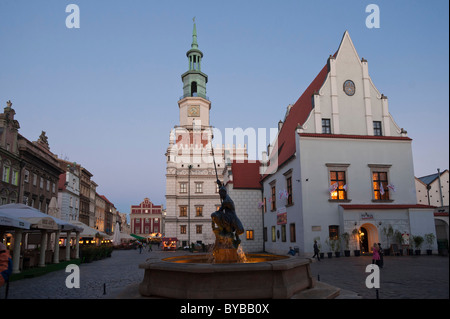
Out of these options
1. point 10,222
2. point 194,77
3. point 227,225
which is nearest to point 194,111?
point 194,77

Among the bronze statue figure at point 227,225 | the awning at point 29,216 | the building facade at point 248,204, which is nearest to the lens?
the bronze statue figure at point 227,225

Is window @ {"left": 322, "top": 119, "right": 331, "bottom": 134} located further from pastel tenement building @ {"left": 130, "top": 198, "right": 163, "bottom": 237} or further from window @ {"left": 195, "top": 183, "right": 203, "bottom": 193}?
pastel tenement building @ {"left": 130, "top": 198, "right": 163, "bottom": 237}

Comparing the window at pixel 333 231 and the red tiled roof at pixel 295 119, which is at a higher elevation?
the red tiled roof at pixel 295 119

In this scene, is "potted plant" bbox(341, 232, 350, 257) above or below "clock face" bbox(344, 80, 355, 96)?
below

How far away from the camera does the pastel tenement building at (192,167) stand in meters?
58.0

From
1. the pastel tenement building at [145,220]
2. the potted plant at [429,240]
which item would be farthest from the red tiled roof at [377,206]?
the pastel tenement building at [145,220]

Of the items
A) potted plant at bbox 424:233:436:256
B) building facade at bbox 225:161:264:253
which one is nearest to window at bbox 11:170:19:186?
building facade at bbox 225:161:264:253

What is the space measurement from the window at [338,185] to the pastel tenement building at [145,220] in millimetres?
92401

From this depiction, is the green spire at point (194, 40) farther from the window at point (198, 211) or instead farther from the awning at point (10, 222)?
the awning at point (10, 222)

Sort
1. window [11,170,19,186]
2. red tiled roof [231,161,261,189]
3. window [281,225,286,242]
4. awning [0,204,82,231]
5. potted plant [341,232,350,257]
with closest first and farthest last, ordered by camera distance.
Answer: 1. awning [0,204,82,231]
2. potted plant [341,232,350,257]
3. window [11,170,19,186]
4. window [281,225,286,242]
5. red tiled roof [231,161,261,189]

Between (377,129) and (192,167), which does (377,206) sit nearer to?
(377,129)

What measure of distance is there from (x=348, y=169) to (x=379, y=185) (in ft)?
10.1

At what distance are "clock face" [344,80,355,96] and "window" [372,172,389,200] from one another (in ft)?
23.5

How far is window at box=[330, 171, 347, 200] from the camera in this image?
1065 inches
